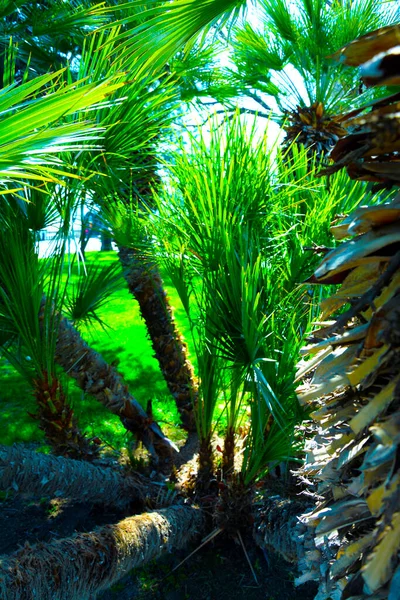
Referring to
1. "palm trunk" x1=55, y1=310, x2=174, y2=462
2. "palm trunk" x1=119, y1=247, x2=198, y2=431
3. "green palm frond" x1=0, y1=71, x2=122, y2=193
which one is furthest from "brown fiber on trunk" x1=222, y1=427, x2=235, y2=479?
"green palm frond" x1=0, y1=71, x2=122, y2=193

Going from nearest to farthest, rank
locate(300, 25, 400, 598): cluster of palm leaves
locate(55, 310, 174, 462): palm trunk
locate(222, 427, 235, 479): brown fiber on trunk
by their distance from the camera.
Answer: locate(300, 25, 400, 598): cluster of palm leaves < locate(222, 427, 235, 479): brown fiber on trunk < locate(55, 310, 174, 462): palm trunk

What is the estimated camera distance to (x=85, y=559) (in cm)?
152

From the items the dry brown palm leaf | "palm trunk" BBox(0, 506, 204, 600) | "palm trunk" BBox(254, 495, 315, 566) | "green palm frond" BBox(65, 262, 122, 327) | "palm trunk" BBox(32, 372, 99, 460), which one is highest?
"green palm frond" BBox(65, 262, 122, 327)

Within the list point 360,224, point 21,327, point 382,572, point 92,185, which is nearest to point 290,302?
point 92,185

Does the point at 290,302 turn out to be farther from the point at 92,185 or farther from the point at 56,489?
the point at 56,489

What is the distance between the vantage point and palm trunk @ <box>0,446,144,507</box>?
1.75 m

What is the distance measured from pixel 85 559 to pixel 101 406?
2.46 m

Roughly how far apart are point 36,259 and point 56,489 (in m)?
0.77

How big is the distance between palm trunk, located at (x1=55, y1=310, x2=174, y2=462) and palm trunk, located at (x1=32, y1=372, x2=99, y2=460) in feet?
0.40

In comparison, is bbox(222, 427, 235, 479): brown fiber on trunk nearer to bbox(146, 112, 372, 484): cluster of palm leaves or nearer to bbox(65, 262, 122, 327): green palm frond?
bbox(146, 112, 372, 484): cluster of palm leaves

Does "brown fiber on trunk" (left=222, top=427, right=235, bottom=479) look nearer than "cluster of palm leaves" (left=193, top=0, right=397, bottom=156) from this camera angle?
Yes

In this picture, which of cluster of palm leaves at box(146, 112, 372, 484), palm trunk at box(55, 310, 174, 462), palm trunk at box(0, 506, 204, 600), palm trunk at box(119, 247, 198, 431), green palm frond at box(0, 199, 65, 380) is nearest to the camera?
palm trunk at box(0, 506, 204, 600)

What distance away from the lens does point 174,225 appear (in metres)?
1.62

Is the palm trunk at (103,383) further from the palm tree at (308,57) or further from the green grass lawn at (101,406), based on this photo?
the palm tree at (308,57)
